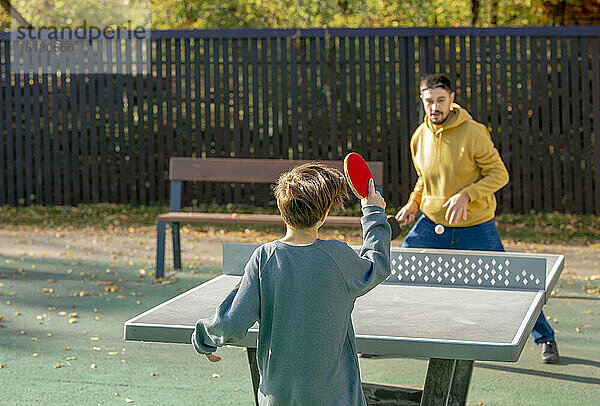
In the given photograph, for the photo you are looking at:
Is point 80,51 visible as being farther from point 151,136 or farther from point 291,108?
point 291,108

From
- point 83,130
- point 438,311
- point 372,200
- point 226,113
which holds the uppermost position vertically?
point 226,113

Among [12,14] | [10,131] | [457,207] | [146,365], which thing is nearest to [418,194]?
[457,207]

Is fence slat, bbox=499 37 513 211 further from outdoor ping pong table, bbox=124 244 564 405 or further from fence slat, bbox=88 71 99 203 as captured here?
outdoor ping pong table, bbox=124 244 564 405

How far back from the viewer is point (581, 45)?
12273 mm

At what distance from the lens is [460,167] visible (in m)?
5.84

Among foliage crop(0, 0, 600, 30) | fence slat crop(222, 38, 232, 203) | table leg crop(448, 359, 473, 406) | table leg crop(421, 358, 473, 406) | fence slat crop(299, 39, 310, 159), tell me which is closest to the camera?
table leg crop(421, 358, 473, 406)

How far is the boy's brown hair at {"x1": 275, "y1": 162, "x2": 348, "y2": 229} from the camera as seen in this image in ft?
9.58

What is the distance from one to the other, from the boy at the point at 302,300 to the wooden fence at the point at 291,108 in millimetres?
9616

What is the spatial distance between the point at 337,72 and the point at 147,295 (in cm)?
560

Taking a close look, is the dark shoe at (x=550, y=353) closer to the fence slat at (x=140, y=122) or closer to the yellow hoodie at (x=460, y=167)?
the yellow hoodie at (x=460, y=167)

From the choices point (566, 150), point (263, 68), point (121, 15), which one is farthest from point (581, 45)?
point (121, 15)

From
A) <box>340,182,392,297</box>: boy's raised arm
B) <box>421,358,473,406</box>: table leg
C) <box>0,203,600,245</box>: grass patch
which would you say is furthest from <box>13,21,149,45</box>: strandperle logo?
<box>340,182,392,297</box>: boy's raised arm

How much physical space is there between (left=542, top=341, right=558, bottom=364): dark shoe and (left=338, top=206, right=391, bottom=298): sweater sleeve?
117 inches

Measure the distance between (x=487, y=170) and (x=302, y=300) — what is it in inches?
123
